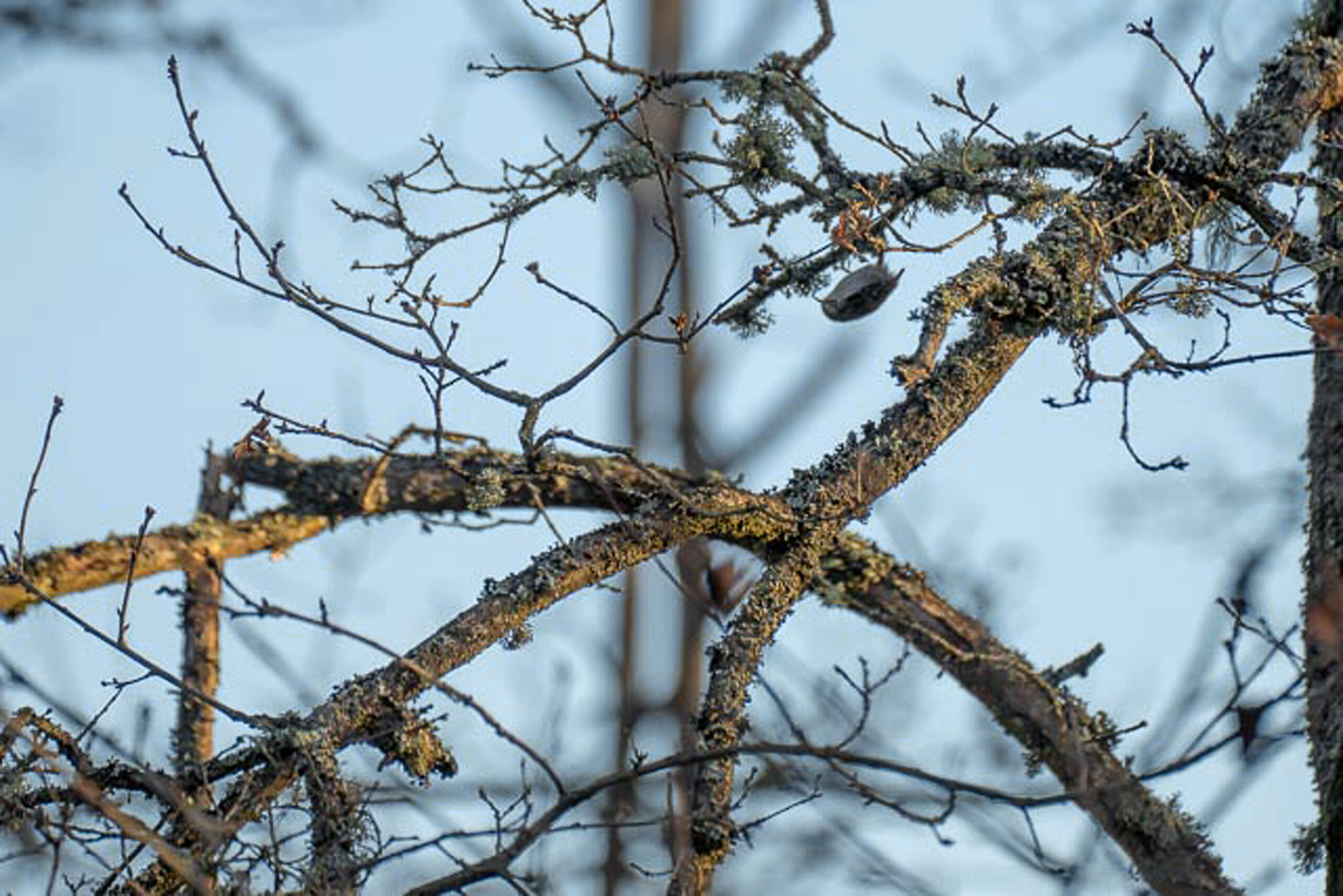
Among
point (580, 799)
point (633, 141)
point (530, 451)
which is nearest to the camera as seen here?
point (580, 799)

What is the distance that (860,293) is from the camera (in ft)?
9.14

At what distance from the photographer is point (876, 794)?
6.79 feet

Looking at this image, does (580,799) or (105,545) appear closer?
(580,799)

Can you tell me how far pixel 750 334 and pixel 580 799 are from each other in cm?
125

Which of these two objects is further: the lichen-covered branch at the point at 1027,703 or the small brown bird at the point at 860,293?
the lichen-covered branch at the point at 1027,703

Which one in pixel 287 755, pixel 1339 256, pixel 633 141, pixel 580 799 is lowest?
pixel 580 799

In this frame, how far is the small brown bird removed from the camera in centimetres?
278

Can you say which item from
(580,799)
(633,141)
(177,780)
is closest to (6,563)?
(177,780)

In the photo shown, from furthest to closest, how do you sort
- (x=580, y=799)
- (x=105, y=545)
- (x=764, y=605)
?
1. (x=105, y=545)
2. (x=764, y=605)
3. (x=580, y=799)

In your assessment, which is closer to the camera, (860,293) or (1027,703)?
(860,293)

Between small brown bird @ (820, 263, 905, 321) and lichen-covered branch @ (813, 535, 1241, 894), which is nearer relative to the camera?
small brown bird @ (820, 263, 905, 321)

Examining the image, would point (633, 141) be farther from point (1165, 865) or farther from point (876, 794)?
point (1165, 865)

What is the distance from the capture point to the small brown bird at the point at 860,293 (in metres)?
2.78

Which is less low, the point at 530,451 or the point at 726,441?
the point at 726,441
